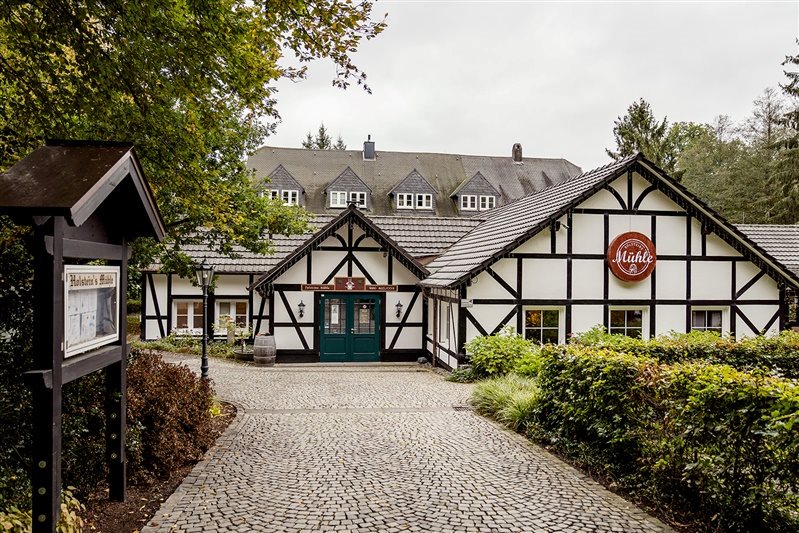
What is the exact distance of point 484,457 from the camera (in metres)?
7.55

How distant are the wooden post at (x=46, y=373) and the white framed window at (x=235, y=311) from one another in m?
16.4

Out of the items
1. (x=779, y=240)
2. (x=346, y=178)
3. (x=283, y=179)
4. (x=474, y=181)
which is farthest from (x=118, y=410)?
(x=474, y=181)

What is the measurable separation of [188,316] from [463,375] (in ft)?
37.0

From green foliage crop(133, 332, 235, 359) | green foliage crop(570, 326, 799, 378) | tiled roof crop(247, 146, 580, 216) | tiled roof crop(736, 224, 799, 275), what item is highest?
tiled roof crop(247, 146, 580, 216)

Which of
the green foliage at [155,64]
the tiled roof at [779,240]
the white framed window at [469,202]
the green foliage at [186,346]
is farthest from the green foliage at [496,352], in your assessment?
the white framed window at [469,202]

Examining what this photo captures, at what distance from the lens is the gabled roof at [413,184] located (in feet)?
127

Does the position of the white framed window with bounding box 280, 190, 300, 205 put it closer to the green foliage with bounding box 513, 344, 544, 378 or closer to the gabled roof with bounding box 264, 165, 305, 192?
the gabled roof with bounding box 264, 165, 305, 192

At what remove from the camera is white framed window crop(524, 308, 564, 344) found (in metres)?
15.3

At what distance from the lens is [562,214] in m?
15.0

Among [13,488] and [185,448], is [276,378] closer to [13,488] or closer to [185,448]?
[185,448]

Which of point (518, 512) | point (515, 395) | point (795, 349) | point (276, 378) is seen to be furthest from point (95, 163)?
point (795, 349)

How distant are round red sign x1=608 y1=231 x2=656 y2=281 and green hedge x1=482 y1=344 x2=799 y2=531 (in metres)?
7.92

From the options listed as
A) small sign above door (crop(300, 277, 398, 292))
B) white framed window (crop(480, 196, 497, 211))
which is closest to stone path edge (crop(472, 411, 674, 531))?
small sign above door (crop(300, 277, 398, 292))

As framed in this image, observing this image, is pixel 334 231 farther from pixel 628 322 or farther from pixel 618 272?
pixel 628 322
